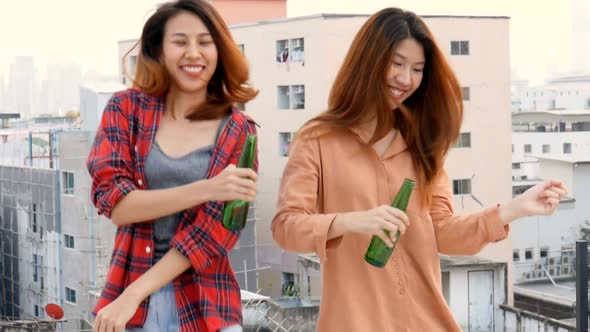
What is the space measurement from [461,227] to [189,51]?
16.5 inches

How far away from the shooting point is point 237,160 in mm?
1128

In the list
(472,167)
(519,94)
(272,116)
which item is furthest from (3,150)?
(519,94)

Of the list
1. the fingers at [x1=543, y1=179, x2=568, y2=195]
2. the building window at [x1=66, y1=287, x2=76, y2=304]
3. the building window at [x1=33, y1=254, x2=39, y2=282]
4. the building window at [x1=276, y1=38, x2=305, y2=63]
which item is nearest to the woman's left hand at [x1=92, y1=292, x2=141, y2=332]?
the fingers at [x1=543, y1=179, x2=568, y2=195]

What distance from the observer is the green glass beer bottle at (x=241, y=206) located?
1067 mm

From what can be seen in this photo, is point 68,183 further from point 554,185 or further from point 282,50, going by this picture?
point 554,185

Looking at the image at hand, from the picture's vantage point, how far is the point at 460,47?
15.2 m

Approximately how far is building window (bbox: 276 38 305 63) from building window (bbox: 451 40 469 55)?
2441 mm

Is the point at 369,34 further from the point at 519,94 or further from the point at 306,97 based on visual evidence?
the point at 519,94

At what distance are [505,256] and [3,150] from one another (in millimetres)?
8452

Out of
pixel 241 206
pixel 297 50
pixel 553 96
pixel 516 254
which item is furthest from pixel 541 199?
pixel 553 96

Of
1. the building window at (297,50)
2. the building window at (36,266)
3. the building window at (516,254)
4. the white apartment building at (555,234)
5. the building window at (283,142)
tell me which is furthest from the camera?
the building window at (516,254)

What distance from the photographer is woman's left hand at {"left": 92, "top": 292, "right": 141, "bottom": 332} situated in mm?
1067

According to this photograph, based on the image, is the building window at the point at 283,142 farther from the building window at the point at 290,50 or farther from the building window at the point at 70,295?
the building window at the point at 70,295

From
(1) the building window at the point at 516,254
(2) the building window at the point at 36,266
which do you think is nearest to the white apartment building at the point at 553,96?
(1) the building window at the point at 516,254
